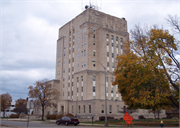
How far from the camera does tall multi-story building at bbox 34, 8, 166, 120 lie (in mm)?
54125

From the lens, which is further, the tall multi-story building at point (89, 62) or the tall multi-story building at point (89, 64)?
the tall multi-story building at point (89, 62)

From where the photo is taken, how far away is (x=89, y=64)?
56344 mm

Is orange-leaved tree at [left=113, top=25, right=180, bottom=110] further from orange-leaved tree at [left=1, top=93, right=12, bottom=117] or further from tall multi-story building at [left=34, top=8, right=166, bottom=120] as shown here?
orange-leaved tree at [left=1, top=93, right=12, bottom=117]

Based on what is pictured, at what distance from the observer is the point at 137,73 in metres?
25.3

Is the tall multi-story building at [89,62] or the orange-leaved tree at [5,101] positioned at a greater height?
the tall multi-story building at [89,62]

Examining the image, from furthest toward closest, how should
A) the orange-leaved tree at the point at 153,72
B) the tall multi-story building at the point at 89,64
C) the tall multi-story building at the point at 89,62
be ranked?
1. the tall multi-story building at the point at 89,62
2. the tall multi-story building at the point at 89,64
3. the orange-leaved tree at the point at 153,72

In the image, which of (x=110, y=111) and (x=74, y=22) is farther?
(x=74, y=22)

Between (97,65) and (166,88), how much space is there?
3384cm

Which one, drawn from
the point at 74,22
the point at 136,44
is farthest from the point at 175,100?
the point at 74,22

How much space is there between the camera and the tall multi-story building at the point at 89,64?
54.1 m

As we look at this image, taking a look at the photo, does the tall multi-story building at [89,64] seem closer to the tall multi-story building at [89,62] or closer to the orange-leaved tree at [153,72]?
the tall multi-story building at [89,62]

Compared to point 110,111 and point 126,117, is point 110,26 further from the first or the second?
point 126,117

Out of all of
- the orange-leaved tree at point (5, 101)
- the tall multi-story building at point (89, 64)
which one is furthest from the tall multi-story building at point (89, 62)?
the orange-leaved tree at point (5, 101)

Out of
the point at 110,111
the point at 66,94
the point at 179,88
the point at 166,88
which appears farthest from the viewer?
the point at 66,94
